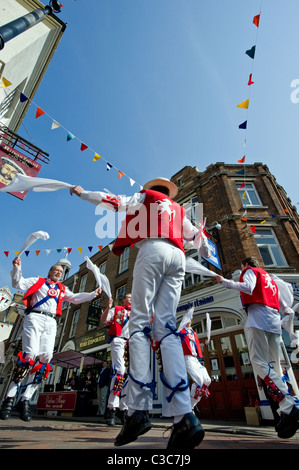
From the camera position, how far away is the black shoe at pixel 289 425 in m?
2.38

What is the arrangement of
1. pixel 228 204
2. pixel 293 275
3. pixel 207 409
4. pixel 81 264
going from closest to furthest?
pixel 207 409 → pixel 293 275 → pixel 228 204 → pixel 81 264

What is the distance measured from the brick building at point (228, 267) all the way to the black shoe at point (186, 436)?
20.4ft

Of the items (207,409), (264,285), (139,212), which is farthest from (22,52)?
(207,409)

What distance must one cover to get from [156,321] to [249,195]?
1403 cm

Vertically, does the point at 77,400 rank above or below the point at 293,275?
below

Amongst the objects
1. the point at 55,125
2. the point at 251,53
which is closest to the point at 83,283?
the point at 55,125

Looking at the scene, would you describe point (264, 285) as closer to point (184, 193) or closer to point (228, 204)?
point (228, 204)

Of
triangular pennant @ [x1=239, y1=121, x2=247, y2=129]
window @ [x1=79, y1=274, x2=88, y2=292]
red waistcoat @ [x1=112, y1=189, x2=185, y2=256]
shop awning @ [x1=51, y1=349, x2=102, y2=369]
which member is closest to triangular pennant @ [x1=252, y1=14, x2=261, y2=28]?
triangular pennant @ [x1=239, y1=121, x2=247, y2=129]

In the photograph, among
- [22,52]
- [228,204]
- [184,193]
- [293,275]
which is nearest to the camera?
[293,275]

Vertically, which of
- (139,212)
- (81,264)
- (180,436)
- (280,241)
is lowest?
(180,436)

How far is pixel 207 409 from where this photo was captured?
9.35m

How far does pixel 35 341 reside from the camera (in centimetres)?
353

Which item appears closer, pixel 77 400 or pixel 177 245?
pixel 177 245
